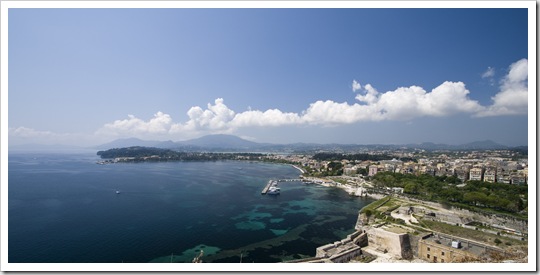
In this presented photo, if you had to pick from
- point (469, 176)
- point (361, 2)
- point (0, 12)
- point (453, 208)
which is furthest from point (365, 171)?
point (0, 12)

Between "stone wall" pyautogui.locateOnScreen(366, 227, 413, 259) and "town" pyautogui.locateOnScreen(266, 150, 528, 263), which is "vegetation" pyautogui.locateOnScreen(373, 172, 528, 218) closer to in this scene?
"town" pyautogui.locateOnScreen(266, 150, 528, 263)

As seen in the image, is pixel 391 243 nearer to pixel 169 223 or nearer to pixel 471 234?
pixel 471 234

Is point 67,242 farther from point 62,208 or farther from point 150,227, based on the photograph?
point 62,208

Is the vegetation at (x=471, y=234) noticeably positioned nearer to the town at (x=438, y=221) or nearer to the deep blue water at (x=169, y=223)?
the town at (x=438, y=221)

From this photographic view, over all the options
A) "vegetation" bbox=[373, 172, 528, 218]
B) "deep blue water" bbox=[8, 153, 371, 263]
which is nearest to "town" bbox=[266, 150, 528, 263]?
"vegetation" bbox=[373, 172, 528, 218]

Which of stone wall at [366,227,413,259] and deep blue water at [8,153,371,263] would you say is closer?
stone wall at [366,227,413,259]

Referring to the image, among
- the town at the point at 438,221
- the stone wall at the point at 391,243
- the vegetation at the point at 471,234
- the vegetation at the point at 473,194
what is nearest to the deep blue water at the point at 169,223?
the town at the point at 438,221
